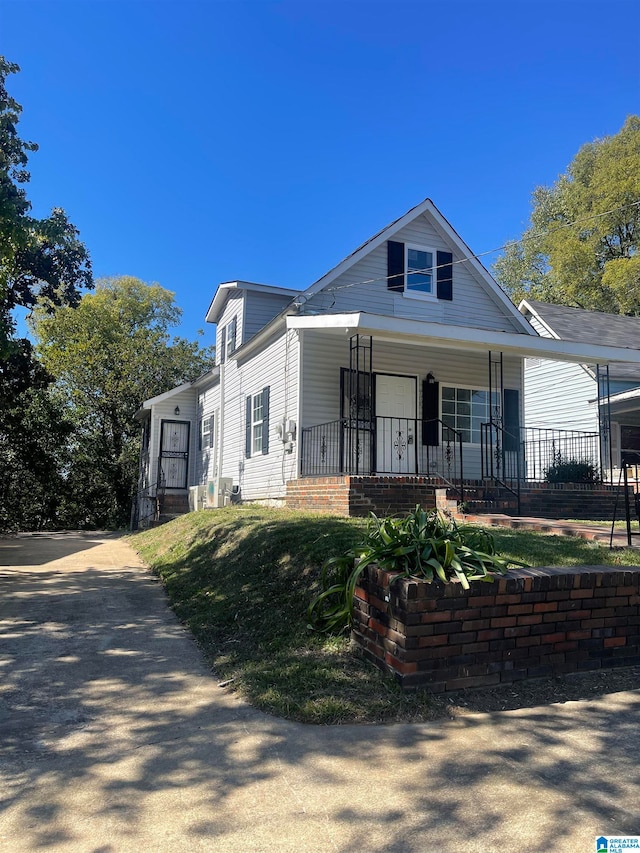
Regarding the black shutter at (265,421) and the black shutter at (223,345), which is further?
the black shutter at (223,345)

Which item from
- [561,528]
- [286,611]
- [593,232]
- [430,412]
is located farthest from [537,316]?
[286,611]

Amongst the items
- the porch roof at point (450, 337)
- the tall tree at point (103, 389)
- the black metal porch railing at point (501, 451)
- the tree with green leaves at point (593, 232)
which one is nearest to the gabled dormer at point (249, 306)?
the porch roof at point (450, 337)

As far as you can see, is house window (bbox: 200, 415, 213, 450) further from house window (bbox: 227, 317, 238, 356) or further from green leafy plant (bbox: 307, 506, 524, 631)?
green leafy plant (bbox: 307, 506, 524, 631)

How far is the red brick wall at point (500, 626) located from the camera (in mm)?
3709

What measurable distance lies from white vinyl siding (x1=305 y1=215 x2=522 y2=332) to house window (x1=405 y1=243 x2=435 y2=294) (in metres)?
0.20

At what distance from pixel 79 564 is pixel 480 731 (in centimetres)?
852

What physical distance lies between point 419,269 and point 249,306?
4.37 m

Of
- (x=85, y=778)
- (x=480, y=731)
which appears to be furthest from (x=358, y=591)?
(x=85, y=778)

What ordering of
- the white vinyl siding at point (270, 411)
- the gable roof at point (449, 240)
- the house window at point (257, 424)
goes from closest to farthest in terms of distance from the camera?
the white vinyl siding at point (270, 411) < the gable roof at point (449, 240) < the house window at point (257, 424)

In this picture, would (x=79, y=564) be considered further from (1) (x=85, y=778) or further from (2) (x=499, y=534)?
(1) (x=85, y=778)

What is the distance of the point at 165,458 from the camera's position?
19.6 metres

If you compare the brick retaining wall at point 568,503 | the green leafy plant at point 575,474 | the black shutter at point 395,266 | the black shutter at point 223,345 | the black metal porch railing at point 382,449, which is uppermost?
the black shutter at point 395,266

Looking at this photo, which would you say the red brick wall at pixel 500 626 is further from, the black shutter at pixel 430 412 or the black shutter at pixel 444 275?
the black shutter at pixel 444 275

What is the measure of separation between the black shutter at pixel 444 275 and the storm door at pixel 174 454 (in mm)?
9513
